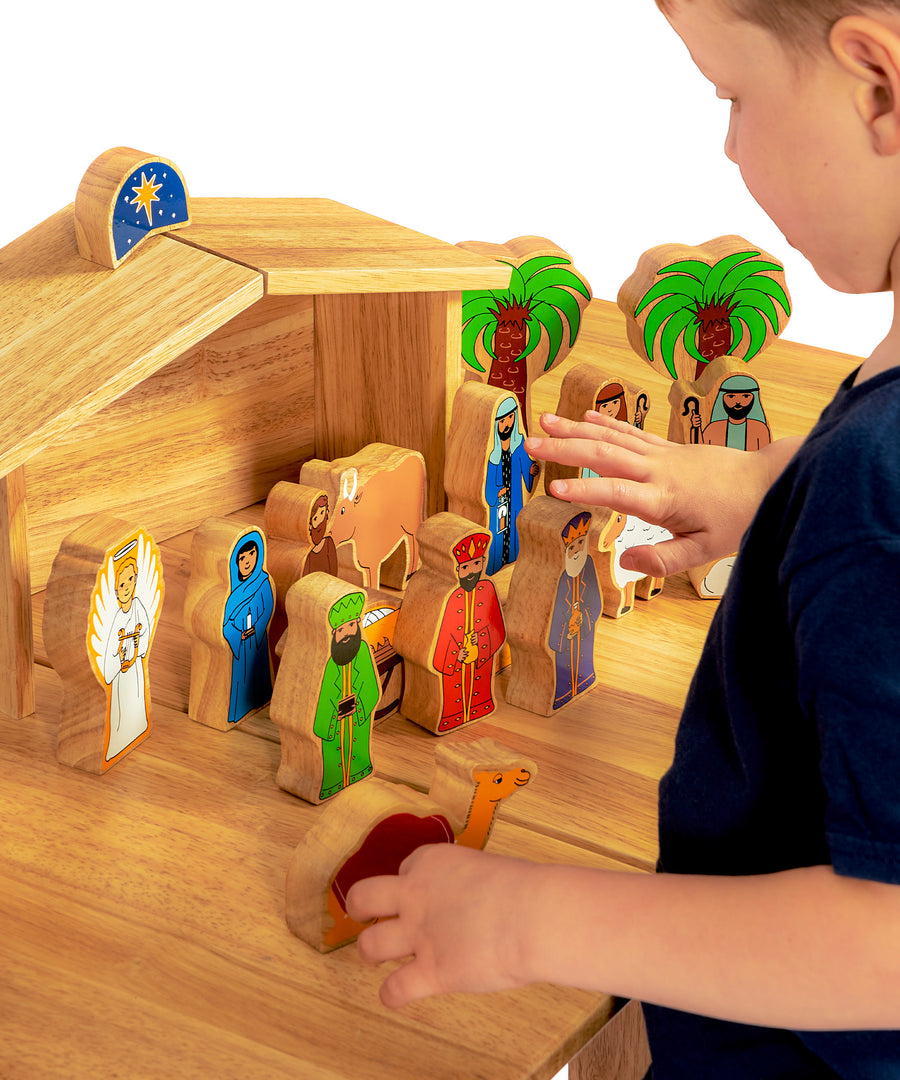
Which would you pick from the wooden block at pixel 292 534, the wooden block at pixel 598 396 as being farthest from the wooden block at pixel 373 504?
the wooden block at pixel 598 396

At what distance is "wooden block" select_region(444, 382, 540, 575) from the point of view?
1.05 meters

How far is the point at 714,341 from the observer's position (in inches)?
49.6

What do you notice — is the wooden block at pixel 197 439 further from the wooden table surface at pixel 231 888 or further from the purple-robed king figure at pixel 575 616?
the purple-robed king figure at pixel 575 616

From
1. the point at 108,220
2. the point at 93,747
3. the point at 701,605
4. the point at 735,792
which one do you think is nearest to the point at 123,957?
the point at 93,747

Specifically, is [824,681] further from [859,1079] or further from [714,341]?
[714,341]

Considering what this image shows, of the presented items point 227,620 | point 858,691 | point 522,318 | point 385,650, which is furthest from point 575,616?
point 858,691

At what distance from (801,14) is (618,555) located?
23.9 inches

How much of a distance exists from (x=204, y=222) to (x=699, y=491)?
45 cm

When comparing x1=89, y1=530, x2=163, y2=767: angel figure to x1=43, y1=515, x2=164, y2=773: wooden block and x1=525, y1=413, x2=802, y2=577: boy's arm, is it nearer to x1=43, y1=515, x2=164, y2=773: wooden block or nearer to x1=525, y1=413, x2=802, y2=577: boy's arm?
x1=43, y1=515, x2=164, y2=773: wooden block

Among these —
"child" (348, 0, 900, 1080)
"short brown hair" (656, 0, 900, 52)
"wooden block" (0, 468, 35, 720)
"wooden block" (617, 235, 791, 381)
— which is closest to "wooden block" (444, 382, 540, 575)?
"wooden block" (617, 235, 791, 381)

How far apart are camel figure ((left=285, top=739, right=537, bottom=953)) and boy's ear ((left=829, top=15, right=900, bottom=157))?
1.35ft

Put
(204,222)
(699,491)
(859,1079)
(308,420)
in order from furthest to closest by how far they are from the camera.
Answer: (308,420) < (204,222) < (699,491) < (859,1079)

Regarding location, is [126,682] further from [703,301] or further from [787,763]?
[703,301]

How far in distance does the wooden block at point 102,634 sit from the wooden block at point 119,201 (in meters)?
0.20
